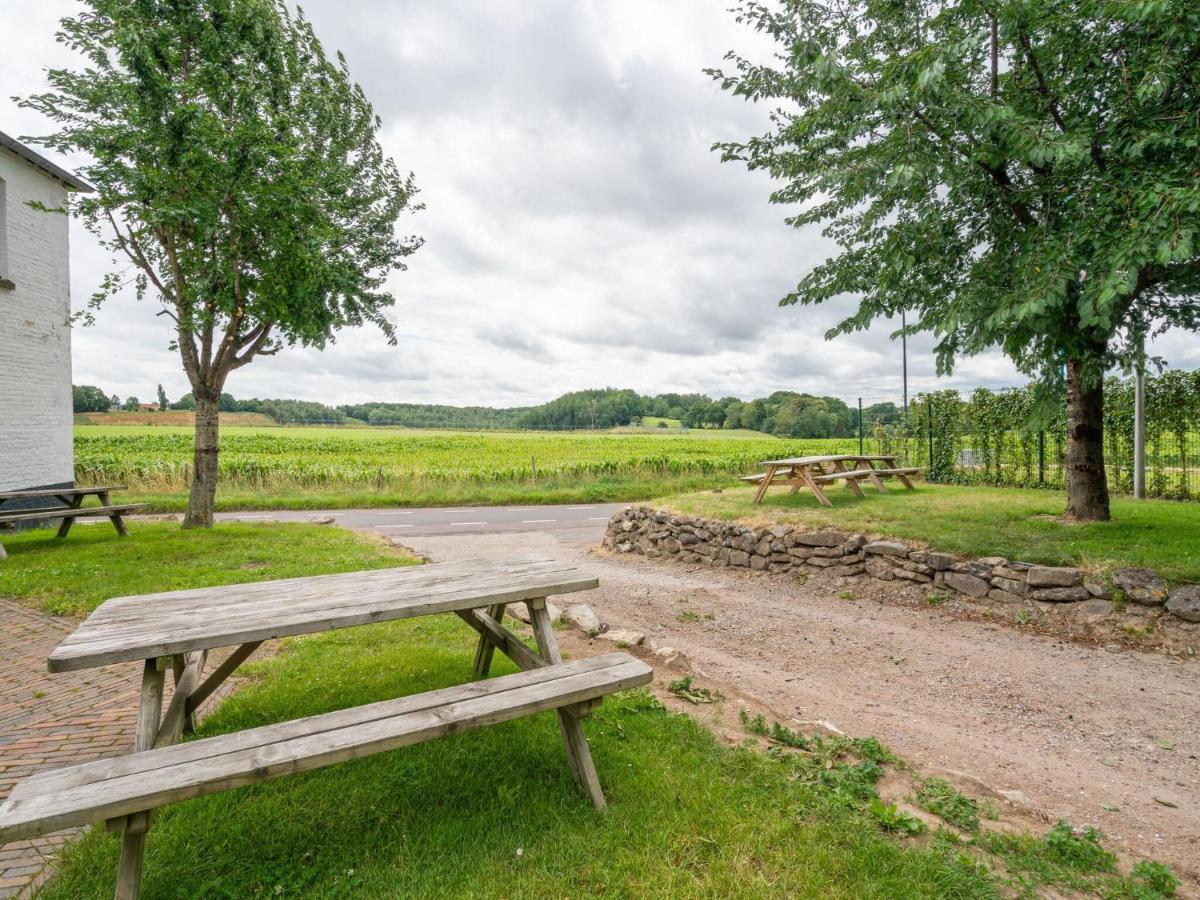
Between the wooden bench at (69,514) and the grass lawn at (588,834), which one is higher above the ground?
the wooden bench at (69,514)

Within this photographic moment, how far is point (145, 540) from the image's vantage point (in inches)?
340

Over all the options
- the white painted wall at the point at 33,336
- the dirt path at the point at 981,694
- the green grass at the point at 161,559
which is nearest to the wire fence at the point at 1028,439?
the dirt path at the point at 981,694

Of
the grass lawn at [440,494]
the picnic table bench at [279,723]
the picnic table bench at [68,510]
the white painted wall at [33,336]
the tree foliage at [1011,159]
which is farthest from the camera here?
the grass lawn at [440,494]

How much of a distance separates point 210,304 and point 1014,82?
1075 cm

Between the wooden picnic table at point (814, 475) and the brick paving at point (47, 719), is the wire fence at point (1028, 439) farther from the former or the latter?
the brick paving at point (47, 719)

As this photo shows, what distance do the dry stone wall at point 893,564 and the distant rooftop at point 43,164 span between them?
12.2 meters

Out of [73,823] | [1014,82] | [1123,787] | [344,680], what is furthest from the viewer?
[1014,82]

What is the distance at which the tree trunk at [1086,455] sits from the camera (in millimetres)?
7094

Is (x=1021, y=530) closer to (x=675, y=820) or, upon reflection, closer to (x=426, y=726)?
(x=675, y=820)

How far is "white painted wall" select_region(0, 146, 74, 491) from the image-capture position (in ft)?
33.8

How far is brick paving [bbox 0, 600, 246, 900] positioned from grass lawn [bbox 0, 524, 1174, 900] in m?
0.21

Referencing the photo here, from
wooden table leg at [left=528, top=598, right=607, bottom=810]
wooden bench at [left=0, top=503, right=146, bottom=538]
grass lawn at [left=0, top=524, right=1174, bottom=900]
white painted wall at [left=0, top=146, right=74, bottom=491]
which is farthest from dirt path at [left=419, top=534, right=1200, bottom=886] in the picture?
white painted wall at [left=0, top=146, right=74, bottom=491]

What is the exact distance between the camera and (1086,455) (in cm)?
721

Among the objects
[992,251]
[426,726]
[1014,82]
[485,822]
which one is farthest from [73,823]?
[1014,82]
